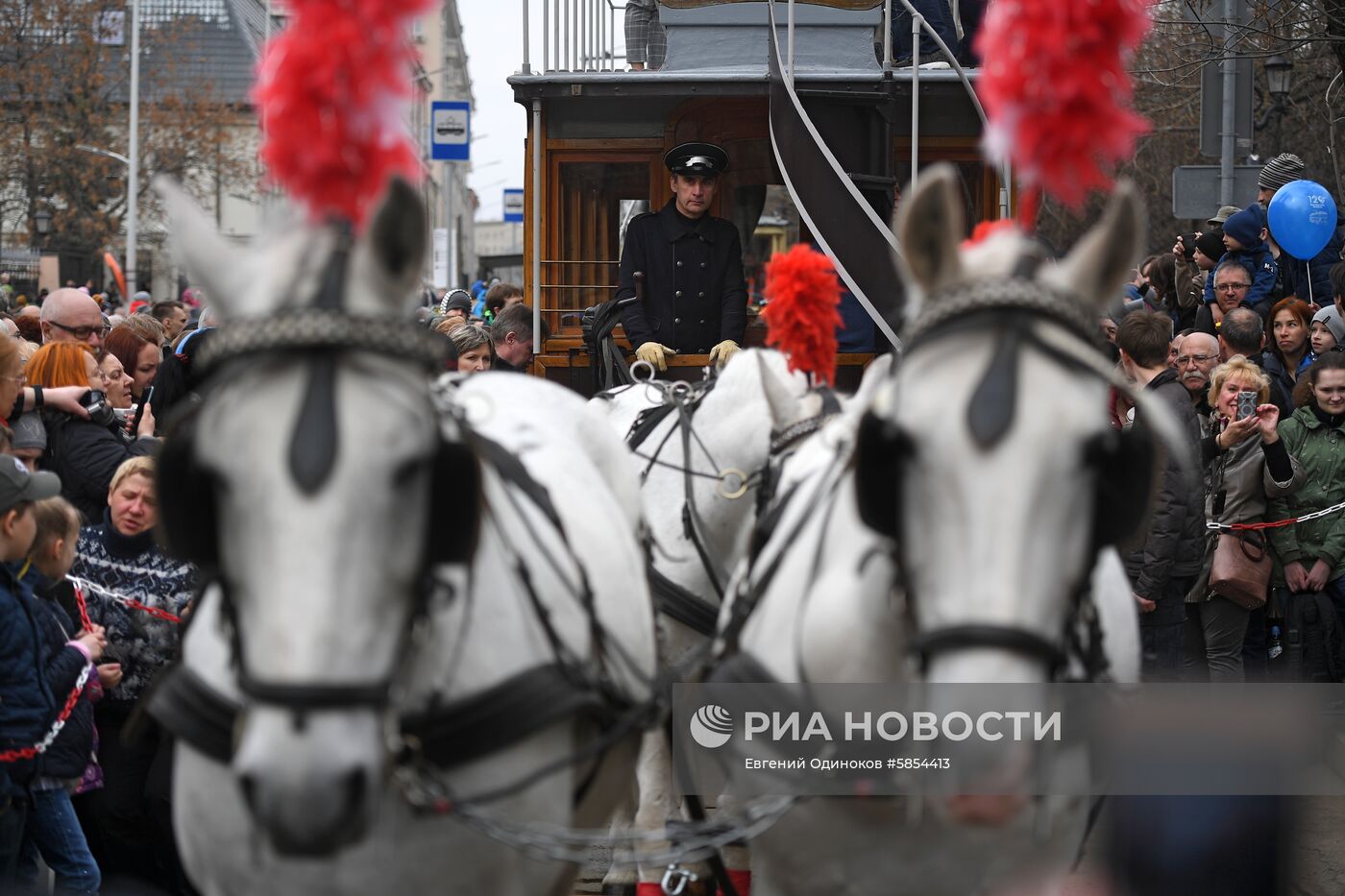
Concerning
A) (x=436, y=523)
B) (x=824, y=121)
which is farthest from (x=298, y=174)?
(x=824, y=121)

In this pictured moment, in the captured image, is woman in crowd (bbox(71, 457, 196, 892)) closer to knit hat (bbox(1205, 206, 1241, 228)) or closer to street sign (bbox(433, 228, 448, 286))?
knit hat (bbox(1205, 206, 1241, 228))

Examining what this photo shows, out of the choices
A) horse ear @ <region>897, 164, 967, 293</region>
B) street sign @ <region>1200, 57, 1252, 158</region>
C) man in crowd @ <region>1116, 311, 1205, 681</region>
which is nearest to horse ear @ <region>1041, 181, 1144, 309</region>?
horse ear @ <region>897, 164, 967, 293</region>

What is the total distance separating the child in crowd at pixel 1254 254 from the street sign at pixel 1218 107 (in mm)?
2126

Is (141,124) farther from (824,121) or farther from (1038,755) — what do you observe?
(1038,755)

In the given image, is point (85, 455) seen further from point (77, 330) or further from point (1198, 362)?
point (1198, 362)

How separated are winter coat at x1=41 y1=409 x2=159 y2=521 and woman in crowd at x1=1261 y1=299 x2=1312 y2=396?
6.37 meters

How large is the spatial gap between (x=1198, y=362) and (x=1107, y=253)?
246 inches


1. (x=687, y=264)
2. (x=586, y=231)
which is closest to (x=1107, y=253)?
(x=687, y=264)

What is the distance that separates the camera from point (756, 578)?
421cm

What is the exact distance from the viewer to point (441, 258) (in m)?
32.9

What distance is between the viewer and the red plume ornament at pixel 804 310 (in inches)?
222

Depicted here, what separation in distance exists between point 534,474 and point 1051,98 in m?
1.91

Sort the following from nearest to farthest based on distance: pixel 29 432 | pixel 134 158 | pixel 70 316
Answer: pixel 29 432
pixel 70 316
pixel 134 158

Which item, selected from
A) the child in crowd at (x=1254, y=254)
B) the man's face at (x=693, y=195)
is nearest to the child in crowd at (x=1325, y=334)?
the child in crowd at (x=1254, y=254)
